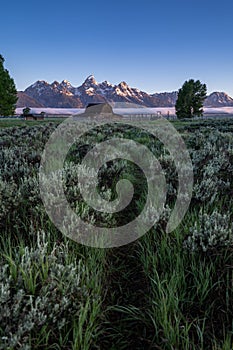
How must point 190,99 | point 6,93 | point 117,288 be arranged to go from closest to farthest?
point 117,288 < point 6,93 < point 190,99

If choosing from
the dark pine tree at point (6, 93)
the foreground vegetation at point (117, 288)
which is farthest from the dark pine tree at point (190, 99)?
the foreground vegetation at point (117, 288)

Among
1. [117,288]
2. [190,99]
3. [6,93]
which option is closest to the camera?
[117,288]

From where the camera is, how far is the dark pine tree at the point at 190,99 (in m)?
79.2

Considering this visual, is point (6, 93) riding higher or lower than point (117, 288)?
higher

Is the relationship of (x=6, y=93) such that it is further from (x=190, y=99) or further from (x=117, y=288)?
(x=117, y=288)

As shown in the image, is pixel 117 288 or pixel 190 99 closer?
pixel 117 288

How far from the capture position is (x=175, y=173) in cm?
522

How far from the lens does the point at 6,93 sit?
2306 inches

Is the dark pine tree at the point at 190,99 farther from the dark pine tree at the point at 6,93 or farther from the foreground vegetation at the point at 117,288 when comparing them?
the foreground vegetation at the point at 117,288

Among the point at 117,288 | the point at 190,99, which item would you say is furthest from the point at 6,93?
the point at 117,288

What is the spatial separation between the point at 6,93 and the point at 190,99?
173 feet

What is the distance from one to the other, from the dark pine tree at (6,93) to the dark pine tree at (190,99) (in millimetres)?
48539

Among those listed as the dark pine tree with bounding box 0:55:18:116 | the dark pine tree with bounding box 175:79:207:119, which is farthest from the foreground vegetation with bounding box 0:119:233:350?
the dark pine tree with bounding box 175:79:207:119

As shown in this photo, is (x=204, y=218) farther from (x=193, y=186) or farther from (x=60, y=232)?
(x=60, y=232)
